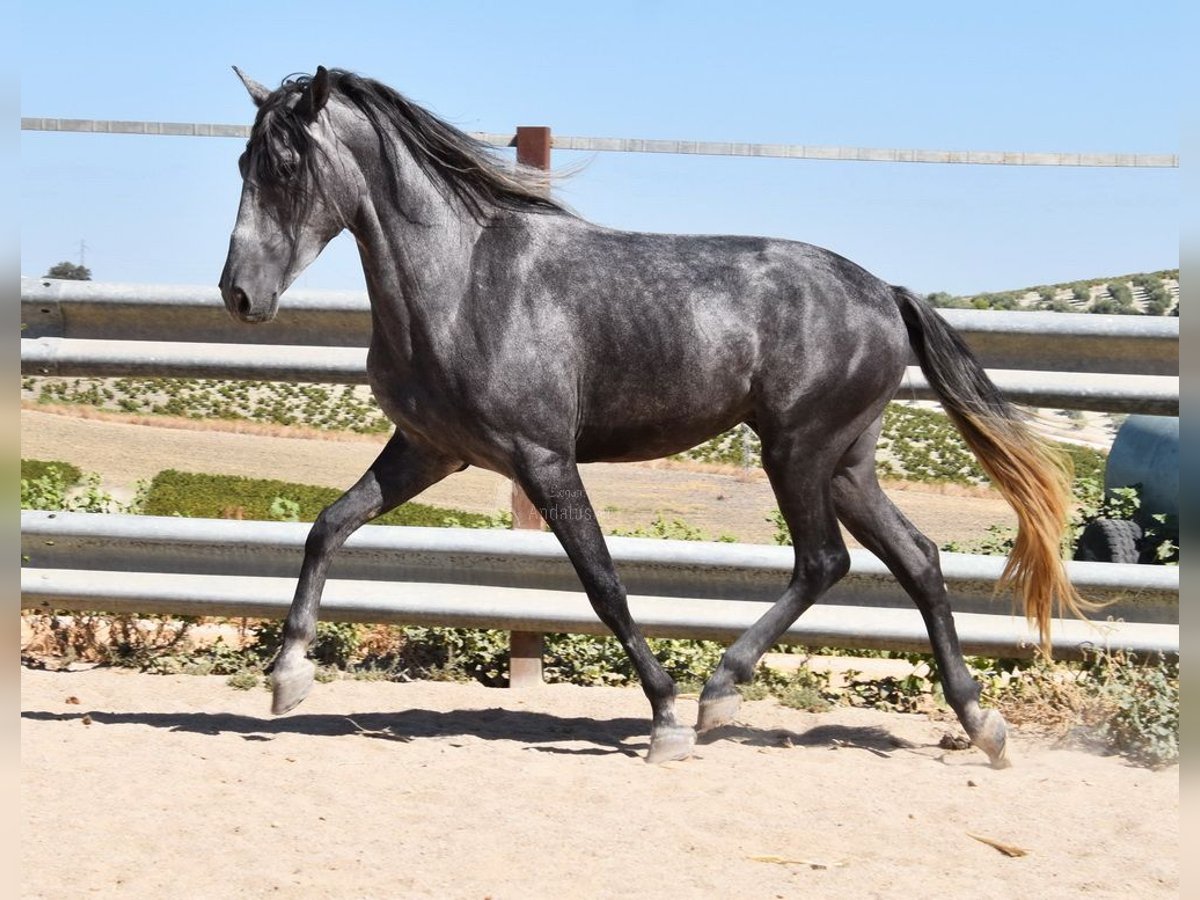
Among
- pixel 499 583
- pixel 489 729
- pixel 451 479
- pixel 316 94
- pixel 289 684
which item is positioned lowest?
pixel 451 479

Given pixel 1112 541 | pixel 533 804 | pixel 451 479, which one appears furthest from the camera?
pixel 451 479

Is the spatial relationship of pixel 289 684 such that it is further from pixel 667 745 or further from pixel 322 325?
pixel 322 325

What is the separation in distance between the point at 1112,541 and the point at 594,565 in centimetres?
298

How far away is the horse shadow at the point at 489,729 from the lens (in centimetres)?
494

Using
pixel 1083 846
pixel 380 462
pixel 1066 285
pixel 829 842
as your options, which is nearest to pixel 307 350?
pixel 380 462

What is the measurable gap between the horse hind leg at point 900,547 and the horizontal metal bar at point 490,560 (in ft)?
1.19

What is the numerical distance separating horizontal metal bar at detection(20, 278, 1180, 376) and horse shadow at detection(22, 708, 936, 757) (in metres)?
1.57

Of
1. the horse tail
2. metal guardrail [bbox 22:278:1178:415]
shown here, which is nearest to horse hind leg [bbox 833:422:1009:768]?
the horse tail

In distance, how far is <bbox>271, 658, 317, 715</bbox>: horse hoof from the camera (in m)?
4.80

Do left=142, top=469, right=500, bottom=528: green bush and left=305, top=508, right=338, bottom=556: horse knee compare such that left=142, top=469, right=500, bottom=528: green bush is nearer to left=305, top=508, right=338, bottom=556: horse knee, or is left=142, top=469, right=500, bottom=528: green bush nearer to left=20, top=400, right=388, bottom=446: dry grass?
left=20, top=400, right=388, bottom=446: dry grass

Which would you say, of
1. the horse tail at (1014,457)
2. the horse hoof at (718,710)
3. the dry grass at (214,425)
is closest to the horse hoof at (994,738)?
the horse tail at (1014,457)

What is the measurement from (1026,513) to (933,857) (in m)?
1.78

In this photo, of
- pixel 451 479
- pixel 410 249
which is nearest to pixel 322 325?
pixel 410 249

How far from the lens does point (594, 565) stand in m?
4.79
